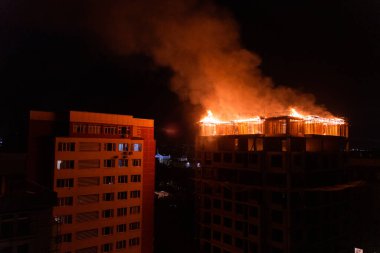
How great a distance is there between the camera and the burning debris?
2542cm

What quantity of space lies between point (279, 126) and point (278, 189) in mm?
4852

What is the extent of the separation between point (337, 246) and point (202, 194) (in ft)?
38.7

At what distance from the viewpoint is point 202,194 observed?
101ft

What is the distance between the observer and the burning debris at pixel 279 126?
25.4 m

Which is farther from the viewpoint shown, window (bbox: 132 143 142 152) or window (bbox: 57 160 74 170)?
window (bbox: 132 143 142 152)

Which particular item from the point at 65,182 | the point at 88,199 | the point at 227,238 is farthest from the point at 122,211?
the point at 227,238

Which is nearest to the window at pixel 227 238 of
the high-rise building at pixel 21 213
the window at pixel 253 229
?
the window at pixel 253 229

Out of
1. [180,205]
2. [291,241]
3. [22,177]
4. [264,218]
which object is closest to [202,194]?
[264,218]

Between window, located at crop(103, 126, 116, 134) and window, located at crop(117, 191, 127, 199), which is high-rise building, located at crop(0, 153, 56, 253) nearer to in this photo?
window, located at crop(103, 126, 116, 134)

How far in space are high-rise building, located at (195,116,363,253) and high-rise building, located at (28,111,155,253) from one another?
5955 millimetres

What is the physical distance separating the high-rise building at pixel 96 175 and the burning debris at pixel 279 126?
608 centimetres

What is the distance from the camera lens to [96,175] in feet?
89.8

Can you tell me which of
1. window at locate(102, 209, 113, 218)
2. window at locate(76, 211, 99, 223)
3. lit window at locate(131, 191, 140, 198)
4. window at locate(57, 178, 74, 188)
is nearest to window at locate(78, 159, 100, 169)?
window at locate(57, 178, 74, 188)

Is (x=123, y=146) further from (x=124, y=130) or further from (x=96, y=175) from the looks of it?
(x=96, y=175)
